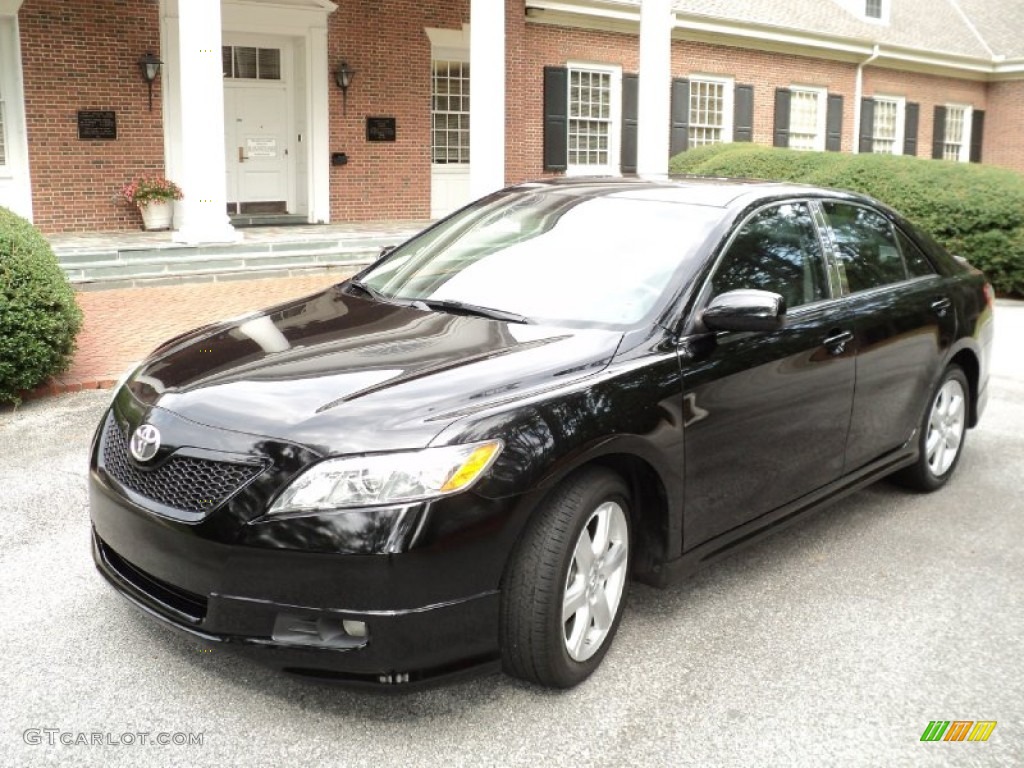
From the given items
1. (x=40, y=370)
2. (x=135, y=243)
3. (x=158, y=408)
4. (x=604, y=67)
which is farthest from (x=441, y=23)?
(x=158, y=408)

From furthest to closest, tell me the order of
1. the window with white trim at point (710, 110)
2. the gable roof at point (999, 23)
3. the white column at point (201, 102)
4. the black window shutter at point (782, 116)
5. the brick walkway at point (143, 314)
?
the gable roof at point (999, 23) → the black window shutter at point (782, 116) → the window with white trim at point (710, 110) → the white column at point (201, 102) → the brick walkway at point (143, 314)

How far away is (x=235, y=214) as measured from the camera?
16.8 m

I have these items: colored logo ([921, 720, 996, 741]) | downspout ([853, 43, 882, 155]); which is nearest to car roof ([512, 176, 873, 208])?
colored logo ([921, 720, 996, 741])

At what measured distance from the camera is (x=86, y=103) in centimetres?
1483

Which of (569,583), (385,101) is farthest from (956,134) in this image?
(569,583)

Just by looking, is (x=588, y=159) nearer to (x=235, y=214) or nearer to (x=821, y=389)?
(x=235, y=214)

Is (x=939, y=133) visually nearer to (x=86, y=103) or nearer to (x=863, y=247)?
(x=86, y=103)

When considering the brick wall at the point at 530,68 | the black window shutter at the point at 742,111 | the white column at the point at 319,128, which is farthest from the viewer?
the black window shutter at the point at 742,111

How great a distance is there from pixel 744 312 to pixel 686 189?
998mm

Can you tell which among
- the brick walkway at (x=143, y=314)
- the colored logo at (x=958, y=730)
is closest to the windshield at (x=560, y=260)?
the colored logo at (x=958, y=730)

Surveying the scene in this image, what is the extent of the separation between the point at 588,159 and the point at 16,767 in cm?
1913

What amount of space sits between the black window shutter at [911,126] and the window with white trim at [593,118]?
374 inches

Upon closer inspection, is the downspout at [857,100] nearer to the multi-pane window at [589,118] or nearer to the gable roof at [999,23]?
the gable roof at [999,23]

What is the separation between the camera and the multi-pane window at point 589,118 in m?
20.6
